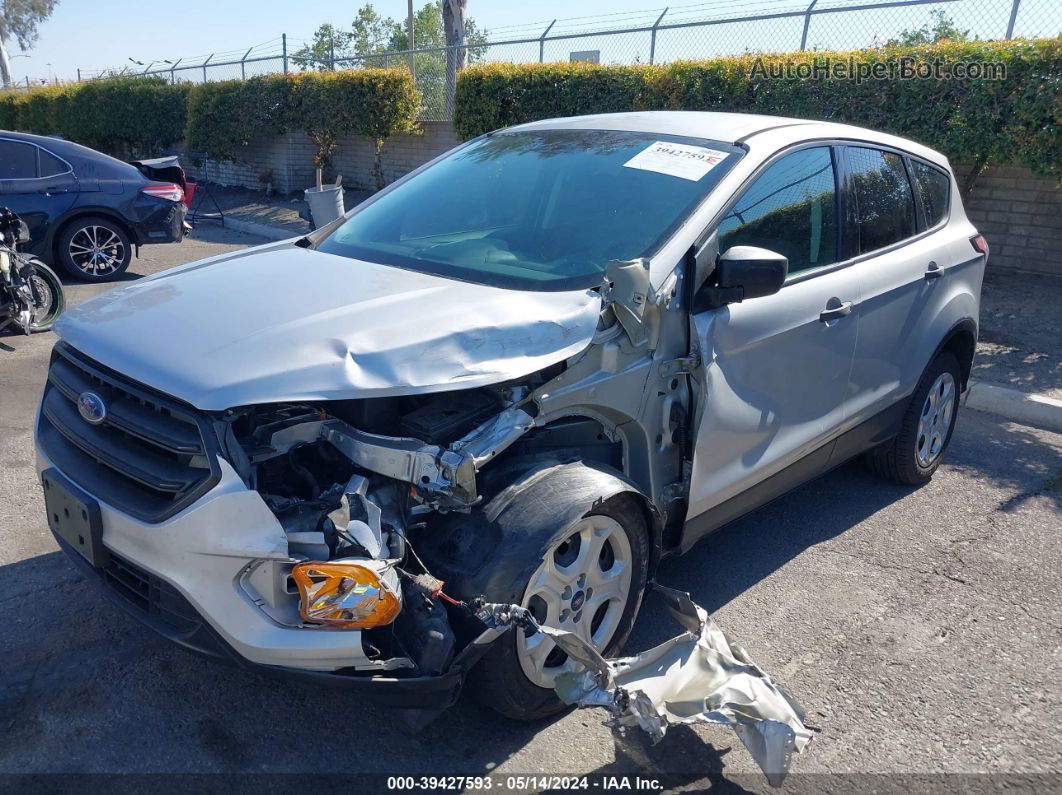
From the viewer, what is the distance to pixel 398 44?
70.4 meters

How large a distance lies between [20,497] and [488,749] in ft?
9.88

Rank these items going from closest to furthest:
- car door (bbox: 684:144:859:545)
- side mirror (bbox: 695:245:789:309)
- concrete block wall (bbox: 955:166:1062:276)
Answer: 1. side mirror (bbox: 695:245:789:309)
2. car door (bbox: 684:144:859:545)
3. concrete block wall (bbox: 955:166:1062:276)

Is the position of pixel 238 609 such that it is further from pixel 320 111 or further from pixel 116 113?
pixel 116 113

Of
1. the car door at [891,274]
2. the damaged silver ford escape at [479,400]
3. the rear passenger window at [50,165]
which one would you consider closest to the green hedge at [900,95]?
the car door at [891,274]

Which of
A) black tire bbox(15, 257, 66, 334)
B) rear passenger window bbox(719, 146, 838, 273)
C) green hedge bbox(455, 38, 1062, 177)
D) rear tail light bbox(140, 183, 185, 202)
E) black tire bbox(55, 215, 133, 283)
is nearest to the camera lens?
rear passenger window bbox(719, 146, 838, 273)

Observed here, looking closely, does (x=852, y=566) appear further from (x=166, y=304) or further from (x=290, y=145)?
(x=290, y=145)

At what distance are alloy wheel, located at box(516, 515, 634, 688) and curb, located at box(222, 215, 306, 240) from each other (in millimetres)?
11512

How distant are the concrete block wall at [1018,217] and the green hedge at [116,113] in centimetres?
1758

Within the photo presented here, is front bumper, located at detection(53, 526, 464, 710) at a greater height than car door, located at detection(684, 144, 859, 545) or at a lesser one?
lesser

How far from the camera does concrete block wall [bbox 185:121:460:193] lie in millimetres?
16453

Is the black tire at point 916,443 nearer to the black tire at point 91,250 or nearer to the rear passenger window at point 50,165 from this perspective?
the black tire at point 91,250

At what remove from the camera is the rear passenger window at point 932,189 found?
4.72m

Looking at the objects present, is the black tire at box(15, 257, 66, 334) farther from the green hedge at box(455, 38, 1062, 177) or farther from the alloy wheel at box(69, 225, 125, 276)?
the green hedge at box(455, 38, 1062, 177)

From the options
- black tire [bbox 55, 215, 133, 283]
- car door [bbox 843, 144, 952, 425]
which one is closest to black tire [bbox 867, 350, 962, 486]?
car door [bbox 843, 144, 952, 425]
